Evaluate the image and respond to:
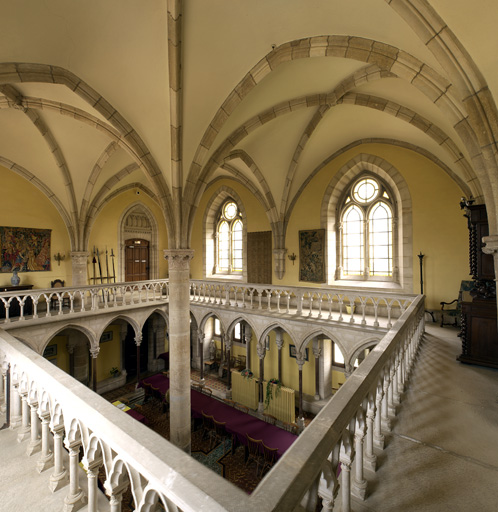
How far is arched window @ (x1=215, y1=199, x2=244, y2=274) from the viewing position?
1308 centimetres

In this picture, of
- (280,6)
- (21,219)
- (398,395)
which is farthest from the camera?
(21,219)

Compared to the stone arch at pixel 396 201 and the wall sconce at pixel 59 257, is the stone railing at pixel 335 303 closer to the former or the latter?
the stone arch at pixel 396 201

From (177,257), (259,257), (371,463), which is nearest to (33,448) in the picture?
(371,463)

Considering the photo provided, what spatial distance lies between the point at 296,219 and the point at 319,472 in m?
10.2

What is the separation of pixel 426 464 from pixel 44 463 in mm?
2683

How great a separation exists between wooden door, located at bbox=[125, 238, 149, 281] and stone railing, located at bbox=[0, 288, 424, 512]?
37.8 ft

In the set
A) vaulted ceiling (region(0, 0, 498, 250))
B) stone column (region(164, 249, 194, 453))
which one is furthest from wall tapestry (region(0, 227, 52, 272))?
stone column (region(164, 249, 194, 453))

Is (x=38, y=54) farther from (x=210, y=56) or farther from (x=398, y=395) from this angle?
(x=398, y=395)

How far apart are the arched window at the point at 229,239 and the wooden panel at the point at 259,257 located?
81 cm

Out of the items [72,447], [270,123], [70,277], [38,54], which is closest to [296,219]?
[270,123]

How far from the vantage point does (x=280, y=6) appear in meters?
4.26

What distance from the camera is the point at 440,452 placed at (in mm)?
2178

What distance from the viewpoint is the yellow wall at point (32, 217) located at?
9559mm

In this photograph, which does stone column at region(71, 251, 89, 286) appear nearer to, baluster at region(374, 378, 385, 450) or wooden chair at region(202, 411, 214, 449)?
wooden chair at region(202, 411, 214, 449)
